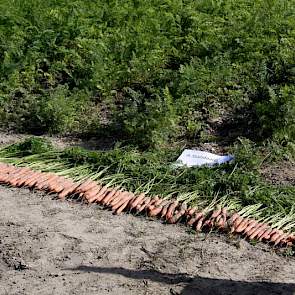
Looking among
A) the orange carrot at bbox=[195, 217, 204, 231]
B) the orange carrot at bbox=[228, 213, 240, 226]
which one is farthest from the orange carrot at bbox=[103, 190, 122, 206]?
the orange carrot at bbox=[228, 213, 240, 226]

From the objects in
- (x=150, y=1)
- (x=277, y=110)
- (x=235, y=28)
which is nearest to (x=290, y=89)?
(x=277, y=110)

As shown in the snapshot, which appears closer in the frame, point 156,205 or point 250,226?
point 250,226

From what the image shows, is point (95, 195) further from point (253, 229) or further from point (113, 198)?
point (253, 229)

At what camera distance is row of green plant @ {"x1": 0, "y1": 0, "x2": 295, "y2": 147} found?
784 cm

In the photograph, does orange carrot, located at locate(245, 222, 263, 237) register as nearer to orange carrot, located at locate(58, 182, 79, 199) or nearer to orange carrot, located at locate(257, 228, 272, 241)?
orange carrot, located at locate(257, 228, 272, 241)

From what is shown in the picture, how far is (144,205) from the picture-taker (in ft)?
20.6

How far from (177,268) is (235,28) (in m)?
5.02

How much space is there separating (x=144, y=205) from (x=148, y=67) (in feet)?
10.4

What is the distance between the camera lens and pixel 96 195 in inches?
257

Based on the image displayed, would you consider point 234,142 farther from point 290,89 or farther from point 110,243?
point 110,243

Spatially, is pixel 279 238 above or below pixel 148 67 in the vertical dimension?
below

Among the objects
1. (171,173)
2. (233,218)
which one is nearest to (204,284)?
(233,218)

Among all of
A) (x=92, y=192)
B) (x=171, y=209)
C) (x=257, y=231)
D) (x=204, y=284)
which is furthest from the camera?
(x=92, y=192)

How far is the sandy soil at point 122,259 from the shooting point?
5.11 meters
